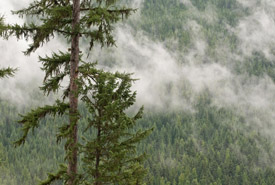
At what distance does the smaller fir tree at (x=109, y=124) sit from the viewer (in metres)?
12.0

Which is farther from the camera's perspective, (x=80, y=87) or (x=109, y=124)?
Answer: (x=109, y=124)

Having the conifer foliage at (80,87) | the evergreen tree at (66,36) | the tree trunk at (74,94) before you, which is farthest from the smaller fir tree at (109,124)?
the evergreen tree at (66,36)

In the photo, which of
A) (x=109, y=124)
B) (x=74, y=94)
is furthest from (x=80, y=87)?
(x=109, y=124)

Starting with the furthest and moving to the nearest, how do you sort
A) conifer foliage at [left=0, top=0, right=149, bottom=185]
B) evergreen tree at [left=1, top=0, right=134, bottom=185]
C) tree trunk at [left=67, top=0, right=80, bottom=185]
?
tree trunk at [left=67, top=0, right=80, bottom=185] → conifer foliage at [left=0, top=0, right=149, bottom=185] → evergreen tree at [left=1, top=0, right=134, bottom=185]

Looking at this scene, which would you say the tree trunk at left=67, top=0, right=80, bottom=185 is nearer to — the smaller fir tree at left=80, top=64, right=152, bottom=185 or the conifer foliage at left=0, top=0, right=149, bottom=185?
the conifer foliage at left=0, top=0, right=149, bottom=185

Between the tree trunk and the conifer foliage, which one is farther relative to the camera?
the tree trunk

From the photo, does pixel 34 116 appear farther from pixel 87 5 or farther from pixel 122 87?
pixel 87 5

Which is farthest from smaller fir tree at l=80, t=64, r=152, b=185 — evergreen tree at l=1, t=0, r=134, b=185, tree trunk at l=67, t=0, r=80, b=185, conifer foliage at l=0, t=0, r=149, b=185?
evergreen tree at l=1, t=0, r=134, b=185

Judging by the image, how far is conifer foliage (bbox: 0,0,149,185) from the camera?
37.8ft

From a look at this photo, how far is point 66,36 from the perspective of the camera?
469 inches

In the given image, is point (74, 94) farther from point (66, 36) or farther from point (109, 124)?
point (66, 36)

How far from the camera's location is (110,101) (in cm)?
1220

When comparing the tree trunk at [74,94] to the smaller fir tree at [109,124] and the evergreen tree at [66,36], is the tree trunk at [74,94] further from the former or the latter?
the smaller fir tree at [109,124]

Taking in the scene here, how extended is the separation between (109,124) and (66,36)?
3.28m
